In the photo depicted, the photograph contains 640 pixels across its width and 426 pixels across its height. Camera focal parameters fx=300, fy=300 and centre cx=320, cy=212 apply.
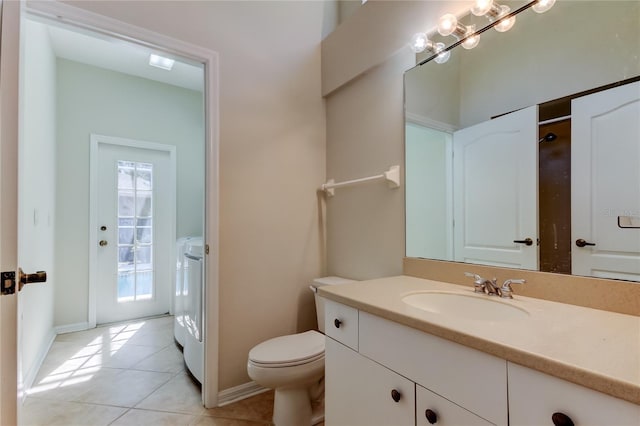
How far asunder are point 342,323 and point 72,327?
3.19 meters

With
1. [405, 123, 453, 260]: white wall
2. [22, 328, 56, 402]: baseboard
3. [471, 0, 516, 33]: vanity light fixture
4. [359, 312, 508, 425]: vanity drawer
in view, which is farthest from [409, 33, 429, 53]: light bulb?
[22, 328, 56, 402]: baseboard

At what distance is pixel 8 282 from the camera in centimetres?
78

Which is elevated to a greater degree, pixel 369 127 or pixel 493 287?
pixel 369 127

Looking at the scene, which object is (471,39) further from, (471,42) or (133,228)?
(133,228)

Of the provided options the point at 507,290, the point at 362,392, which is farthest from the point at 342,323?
the point at 507,290

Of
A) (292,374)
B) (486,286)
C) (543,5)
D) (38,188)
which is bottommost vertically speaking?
(292,374)

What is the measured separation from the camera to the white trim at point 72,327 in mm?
2908

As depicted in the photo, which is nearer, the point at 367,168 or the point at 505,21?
the point at 505,21

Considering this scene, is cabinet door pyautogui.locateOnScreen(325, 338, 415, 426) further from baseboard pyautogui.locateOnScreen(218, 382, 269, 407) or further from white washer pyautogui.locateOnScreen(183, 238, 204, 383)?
white washer pyautogui.locateOnScreen(183, 238, 204, 383)

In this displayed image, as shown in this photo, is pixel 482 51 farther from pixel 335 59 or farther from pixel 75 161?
pixel 75 161

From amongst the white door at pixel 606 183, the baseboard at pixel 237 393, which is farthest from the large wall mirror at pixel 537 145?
the baseboard at pixel 237 393

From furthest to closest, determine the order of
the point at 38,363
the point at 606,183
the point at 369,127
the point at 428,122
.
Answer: the point at 38,363 < the point at 369,127 < the point at 428,122 < the point at 606,183

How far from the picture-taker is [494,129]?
128 centimetres

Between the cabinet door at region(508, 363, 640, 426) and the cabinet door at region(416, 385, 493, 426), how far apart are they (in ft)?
0.34
